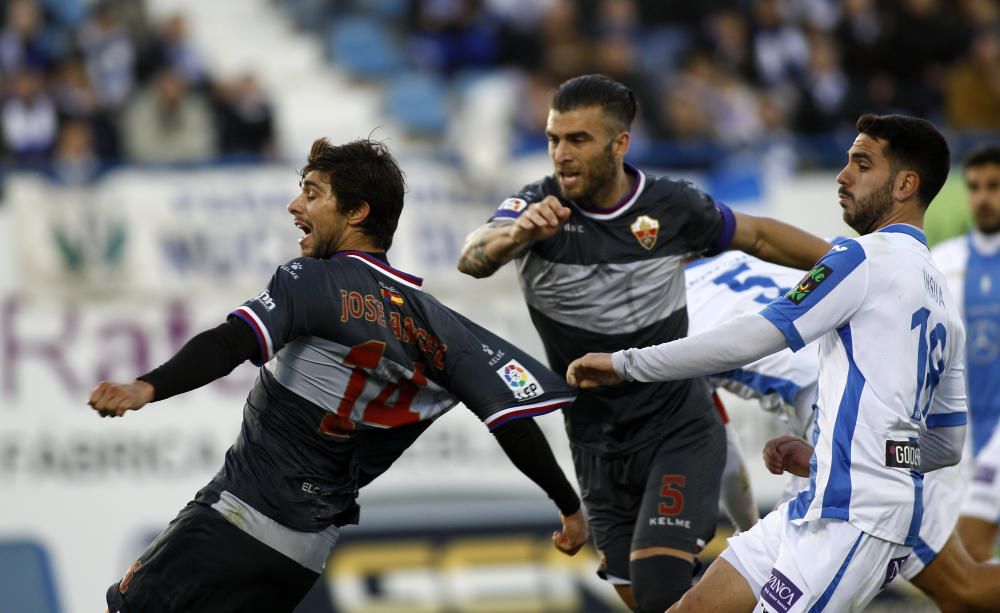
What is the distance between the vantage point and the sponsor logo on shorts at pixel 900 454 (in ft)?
16.9

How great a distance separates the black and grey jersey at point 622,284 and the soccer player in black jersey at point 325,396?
0.80 meters

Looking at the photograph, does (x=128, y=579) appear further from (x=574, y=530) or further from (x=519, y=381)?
(x=574, y=530)

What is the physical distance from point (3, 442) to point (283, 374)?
6587 millimetres

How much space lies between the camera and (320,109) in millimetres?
14516

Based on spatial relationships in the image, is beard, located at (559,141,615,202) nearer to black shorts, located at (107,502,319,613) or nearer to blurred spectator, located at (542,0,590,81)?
black shorts, located at (107,502,319,613)

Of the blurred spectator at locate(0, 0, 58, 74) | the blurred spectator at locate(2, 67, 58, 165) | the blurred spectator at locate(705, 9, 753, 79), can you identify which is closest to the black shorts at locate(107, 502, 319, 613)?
the blurred spectator at locate(2, 67, 58, 165)

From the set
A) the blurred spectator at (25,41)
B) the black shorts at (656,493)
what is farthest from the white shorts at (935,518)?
the blurred spectator at (25,41)

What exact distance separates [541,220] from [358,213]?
757 millimetres

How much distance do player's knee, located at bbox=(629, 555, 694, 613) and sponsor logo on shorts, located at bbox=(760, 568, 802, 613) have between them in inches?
42.0

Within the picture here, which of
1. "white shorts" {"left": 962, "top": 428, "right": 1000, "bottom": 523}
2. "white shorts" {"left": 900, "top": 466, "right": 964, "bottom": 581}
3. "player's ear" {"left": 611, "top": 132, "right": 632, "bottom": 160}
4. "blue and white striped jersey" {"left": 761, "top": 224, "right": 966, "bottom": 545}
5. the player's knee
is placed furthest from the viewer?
"white shorts" {"left": 962, "top": 428, "right": 1000, "bottom": 523}

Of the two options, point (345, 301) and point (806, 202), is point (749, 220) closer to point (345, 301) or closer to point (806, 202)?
point (345, 301)

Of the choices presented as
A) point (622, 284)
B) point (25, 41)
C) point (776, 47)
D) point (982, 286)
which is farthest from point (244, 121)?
point (622, 284)

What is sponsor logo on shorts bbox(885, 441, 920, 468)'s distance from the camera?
16.9 feet

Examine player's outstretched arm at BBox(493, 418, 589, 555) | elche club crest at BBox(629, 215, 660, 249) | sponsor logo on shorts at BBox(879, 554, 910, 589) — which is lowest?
sponsor logo on shorts at BBox(879, 554, 910, 589)
